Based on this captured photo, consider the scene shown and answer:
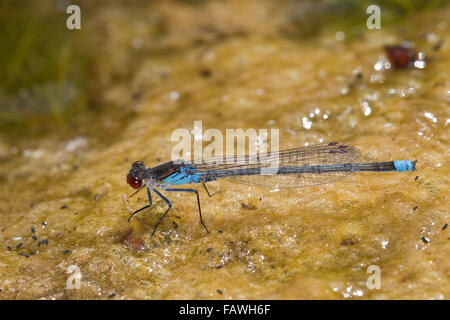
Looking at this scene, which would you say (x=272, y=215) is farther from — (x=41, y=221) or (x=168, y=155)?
(x=41, y=221)

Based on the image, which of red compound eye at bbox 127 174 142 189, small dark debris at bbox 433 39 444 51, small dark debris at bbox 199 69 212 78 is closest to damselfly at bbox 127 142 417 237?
red compound eye at bbox 127 174 142 189

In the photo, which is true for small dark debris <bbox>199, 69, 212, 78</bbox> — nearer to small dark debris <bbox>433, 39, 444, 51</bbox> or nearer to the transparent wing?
the transparent wing

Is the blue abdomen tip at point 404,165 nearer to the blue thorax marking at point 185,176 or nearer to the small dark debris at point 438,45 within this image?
the blue thorax marking at point 185,176

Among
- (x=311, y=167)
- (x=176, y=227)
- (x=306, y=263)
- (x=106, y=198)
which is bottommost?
(x=306, y=263)

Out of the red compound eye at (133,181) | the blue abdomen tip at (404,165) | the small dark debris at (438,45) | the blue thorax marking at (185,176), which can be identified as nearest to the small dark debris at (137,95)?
the blue thorax marking at (185,176)

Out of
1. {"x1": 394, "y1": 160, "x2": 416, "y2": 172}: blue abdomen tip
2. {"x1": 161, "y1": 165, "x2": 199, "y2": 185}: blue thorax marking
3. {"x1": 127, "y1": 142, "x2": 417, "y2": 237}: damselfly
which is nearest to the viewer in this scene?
{"x1": 394, "y1": 160, "x2": 416, "y2": 172}: blue abdomen tip

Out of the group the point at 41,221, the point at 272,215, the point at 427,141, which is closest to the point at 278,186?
the point at 272,215
